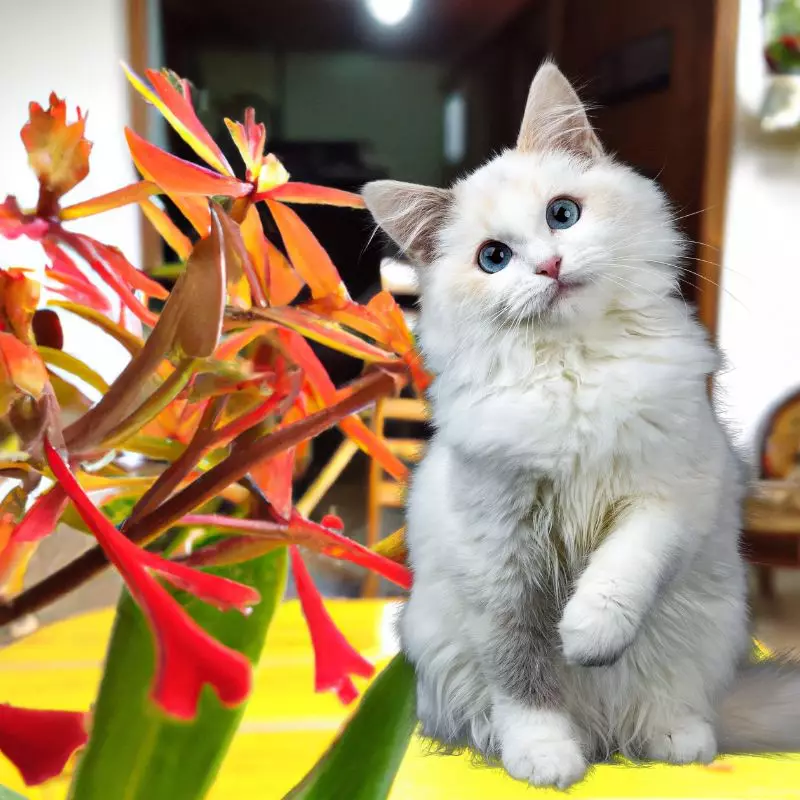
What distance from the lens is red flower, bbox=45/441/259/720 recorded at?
16cm

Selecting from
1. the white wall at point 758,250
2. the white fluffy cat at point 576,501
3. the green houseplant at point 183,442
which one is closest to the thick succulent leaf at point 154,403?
the green houseplant at point 183,442

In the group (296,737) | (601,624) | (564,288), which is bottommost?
(296,737)

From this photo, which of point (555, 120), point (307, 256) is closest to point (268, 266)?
point (307, 256)

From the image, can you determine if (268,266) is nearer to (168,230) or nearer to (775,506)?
(168,230)

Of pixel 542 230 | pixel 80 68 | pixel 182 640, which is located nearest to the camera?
pixel 182 640

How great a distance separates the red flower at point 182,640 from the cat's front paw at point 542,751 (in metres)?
0.14

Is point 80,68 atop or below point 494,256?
atop

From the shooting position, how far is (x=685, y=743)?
0.27m

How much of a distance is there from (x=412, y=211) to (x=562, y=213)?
0.20 ft

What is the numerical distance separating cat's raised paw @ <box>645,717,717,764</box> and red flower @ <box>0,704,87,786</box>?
20 centimetres

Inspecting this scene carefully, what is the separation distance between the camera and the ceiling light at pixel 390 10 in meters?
0.40

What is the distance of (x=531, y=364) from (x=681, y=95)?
153mm

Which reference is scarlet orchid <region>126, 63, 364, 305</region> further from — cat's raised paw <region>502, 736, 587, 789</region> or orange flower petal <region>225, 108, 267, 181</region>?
cat's raised paw <region>502, 736, 587, 789</region>

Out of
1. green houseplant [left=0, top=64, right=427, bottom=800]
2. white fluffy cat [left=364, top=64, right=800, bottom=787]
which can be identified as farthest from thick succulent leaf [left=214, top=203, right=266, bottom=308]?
white fluffy cat [left=364, top=64, right=800, bottom=787]
